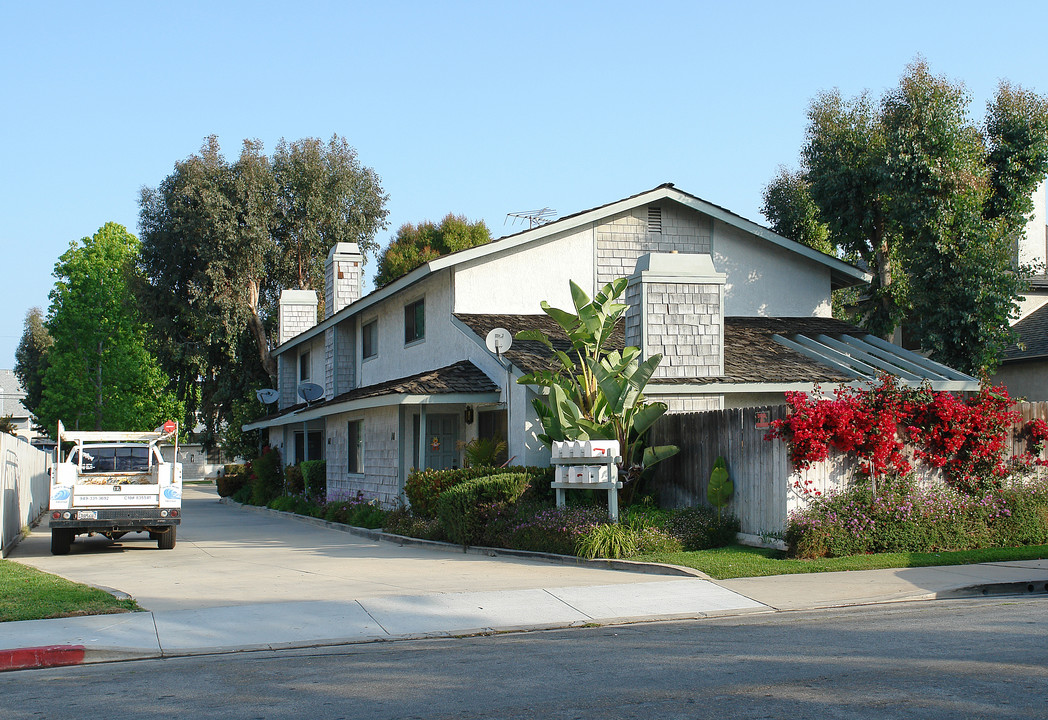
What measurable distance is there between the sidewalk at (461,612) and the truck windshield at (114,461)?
907 cm

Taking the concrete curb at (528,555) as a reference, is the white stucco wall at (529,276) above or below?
above

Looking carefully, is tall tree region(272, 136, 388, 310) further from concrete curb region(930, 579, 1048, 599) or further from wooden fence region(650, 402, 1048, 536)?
concrete curb region(930, 579, 1048, 599)

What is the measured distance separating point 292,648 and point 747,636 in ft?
13.6

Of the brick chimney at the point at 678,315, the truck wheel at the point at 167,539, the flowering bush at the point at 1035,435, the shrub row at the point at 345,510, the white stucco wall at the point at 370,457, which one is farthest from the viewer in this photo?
the white stucco wall at the point at 370,457

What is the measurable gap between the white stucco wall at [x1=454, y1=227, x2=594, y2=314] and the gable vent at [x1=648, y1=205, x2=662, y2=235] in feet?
4.62

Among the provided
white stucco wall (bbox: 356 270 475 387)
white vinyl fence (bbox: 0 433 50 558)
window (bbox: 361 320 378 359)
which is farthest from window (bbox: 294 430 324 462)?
white vinyl fence (bbox: 0 433 50 558)

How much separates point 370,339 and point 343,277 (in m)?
5.88

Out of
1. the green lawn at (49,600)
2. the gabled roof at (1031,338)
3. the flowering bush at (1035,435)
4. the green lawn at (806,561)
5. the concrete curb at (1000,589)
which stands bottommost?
the green lawn at (49,600)

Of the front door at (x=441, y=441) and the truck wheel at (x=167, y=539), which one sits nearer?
the truck wheel at (x=167, y=539)

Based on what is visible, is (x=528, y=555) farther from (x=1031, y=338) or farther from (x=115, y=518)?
(x=1031, y=338)

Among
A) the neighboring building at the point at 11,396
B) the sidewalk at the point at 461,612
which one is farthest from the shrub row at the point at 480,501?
the neighboring building at the point at 11,396

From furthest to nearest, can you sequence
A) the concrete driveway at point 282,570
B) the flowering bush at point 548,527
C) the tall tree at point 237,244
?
the tall tree at point 237,244, the flowering bush at point 548,527, the concrete driveway at point 282,570

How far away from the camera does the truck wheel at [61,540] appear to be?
17413 mm

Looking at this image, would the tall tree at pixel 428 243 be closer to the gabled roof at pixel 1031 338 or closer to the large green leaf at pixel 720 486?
the gabled roof at pixel 1031 338
